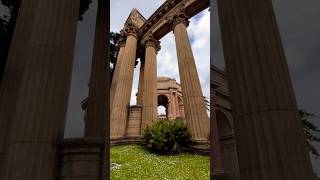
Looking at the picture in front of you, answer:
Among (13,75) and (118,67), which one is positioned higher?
(118,67)

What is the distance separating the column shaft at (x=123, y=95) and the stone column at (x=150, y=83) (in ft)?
8.46

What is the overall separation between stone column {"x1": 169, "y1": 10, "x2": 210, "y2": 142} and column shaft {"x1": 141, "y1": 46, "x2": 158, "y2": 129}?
22.0 feet

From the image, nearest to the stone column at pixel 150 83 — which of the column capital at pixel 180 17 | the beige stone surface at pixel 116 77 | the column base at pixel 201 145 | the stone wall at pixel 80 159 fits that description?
the beige stone surface at pixel 116 77

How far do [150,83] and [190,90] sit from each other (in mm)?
9646

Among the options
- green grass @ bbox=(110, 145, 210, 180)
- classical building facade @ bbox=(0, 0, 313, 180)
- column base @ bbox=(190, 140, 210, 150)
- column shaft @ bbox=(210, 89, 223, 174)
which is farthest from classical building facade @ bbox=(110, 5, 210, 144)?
classical building facade @ bbox=(0, 0, 313, 180)

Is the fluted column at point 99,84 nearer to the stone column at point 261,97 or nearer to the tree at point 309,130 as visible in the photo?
the stone column at point 261,97

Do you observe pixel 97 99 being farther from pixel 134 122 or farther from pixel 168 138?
pixel 134 122

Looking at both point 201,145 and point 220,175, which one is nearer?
point 220,175

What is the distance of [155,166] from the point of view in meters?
30.9

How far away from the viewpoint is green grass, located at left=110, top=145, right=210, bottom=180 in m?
27.4

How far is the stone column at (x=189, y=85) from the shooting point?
3575 cm

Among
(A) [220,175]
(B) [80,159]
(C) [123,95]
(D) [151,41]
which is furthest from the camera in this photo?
(D) [151,41]

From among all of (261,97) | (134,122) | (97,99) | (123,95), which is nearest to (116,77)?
(123,95)

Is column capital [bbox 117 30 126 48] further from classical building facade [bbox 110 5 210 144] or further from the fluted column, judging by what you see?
the fluted column
